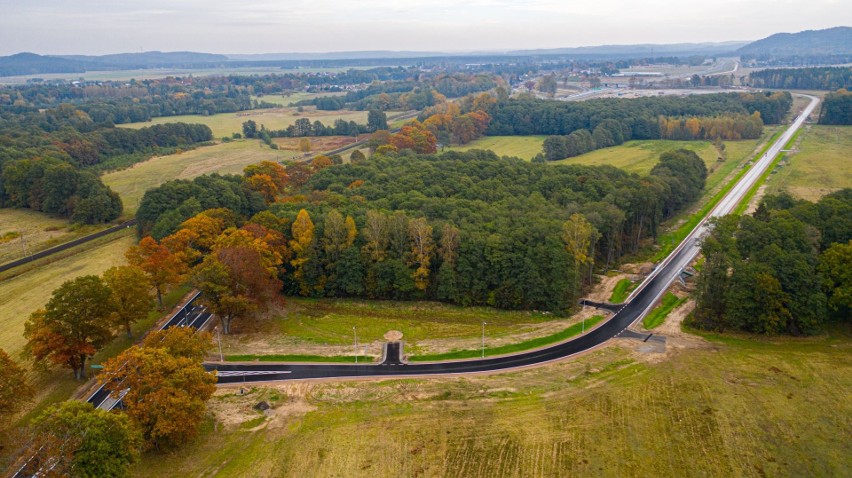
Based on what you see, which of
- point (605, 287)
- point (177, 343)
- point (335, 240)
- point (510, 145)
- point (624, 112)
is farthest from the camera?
point (624, 112)

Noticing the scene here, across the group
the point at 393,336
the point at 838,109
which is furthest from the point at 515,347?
the point at 838,109

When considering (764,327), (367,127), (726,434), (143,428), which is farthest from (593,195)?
(367,127)

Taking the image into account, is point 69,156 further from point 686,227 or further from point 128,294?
point 686,227

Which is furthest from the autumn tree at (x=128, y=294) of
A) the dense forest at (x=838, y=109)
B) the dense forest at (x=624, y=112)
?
the dense forest at (x=838, y=109)

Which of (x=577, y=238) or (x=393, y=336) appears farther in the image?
(x=577, y=238)

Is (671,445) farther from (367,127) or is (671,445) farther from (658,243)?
(367,127)

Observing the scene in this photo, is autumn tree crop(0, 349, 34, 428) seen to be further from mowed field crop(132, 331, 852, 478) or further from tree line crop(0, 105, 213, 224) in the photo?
tree line crop(0, 105, 213, 224)
